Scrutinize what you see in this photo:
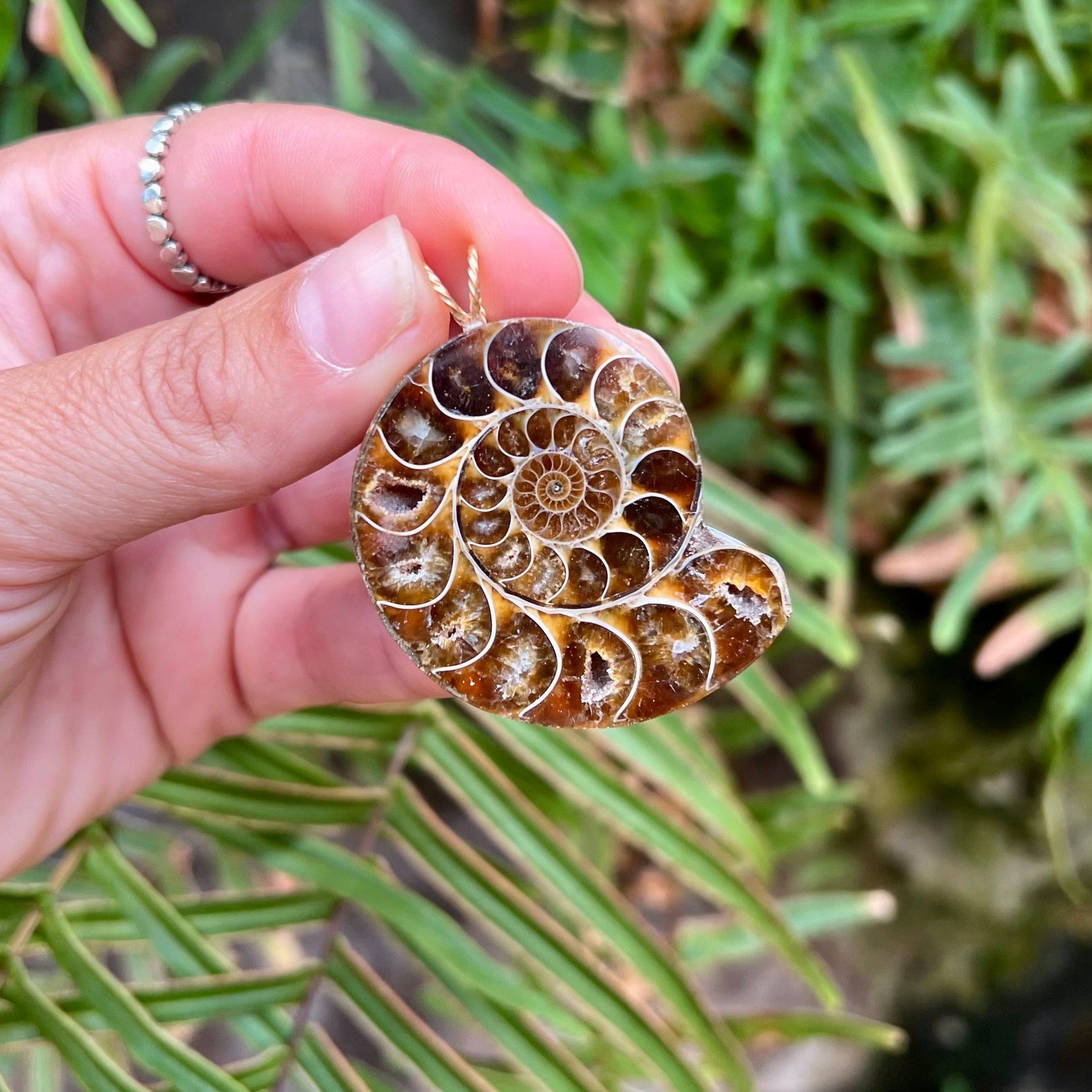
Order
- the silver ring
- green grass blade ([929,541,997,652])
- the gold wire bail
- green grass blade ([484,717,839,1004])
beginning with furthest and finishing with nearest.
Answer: green grass blade ([929,541,997,652]) < green grass blade ([484,717,839,1004]) < the silver ring < the gold wire bail

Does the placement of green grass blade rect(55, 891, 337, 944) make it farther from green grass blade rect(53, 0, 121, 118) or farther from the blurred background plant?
green grass blade rect(53, 0, 121, 118)

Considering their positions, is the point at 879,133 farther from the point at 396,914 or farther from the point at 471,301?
the point at 396,914

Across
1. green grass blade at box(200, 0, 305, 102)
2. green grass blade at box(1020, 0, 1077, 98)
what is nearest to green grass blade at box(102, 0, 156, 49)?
green grass blade at box(200, 0, 305, 102)

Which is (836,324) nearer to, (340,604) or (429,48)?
(429,48)

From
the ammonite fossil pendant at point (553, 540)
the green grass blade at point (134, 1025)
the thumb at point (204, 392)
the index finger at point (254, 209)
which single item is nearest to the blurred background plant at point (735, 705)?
the green grass blade at point (134, 1025)

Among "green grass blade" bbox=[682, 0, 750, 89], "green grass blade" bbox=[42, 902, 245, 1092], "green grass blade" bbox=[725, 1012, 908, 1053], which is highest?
"green grass blade" bbox=[682, 0, 750, 89]

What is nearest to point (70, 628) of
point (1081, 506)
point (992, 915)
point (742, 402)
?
Result: point (742, 402)

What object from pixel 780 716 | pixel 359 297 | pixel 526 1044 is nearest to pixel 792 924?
pixel 780 716
